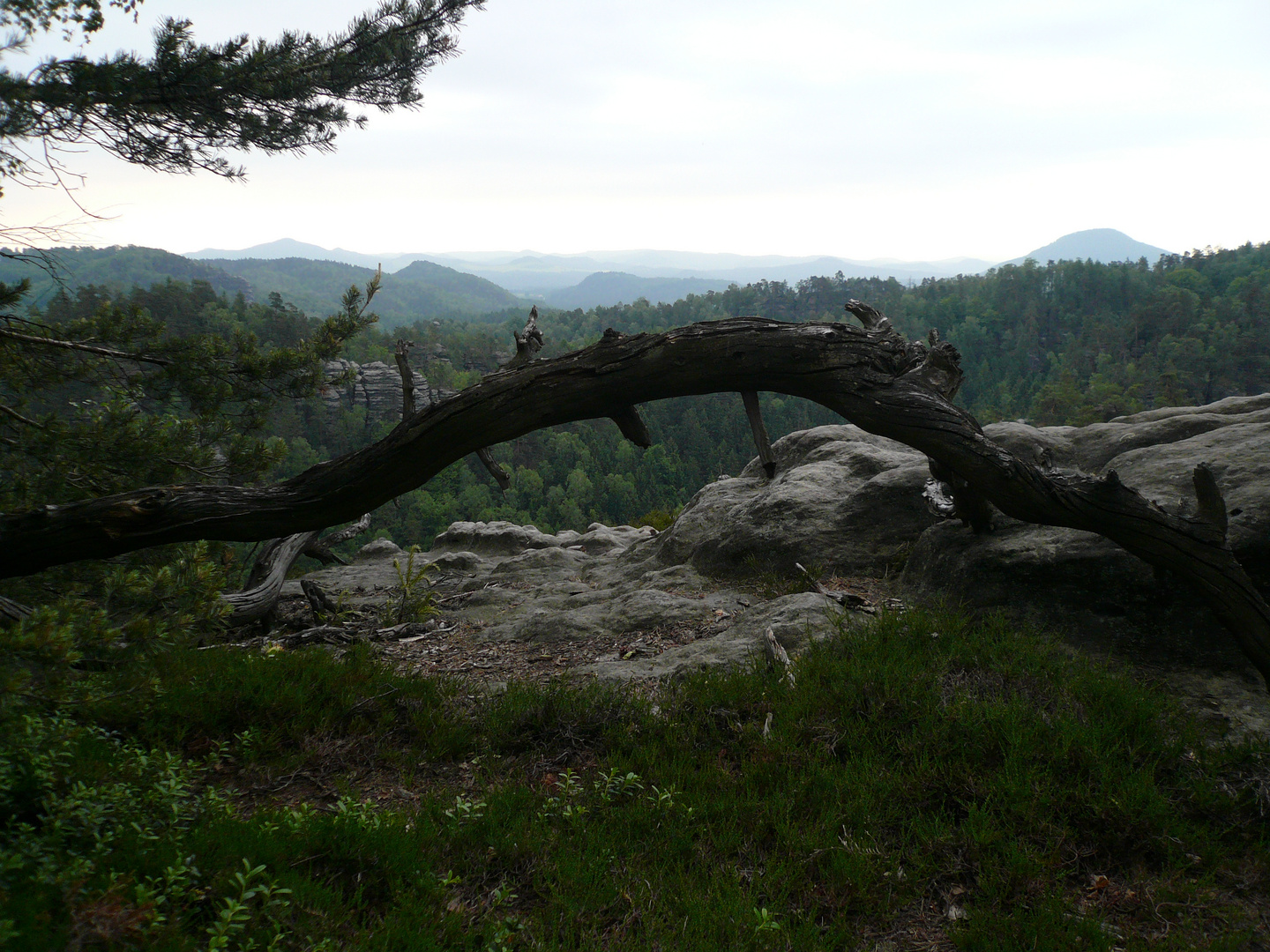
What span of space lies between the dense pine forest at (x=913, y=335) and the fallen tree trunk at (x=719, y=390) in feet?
147

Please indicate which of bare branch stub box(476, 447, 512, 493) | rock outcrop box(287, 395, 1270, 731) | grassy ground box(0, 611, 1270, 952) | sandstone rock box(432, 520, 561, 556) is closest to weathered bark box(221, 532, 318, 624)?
rock outcrop box(287, 395, 1270, 731)

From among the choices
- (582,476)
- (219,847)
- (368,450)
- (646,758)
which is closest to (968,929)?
(646,758)

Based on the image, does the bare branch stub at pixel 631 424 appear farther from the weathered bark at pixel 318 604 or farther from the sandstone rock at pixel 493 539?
the sandstone rock at pixel 493 539

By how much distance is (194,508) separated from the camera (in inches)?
160

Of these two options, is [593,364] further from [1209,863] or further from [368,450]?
[1209,863]

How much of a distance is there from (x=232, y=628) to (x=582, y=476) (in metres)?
71.0

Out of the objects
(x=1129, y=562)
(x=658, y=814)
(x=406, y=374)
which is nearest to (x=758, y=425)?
(x=406, y=374)

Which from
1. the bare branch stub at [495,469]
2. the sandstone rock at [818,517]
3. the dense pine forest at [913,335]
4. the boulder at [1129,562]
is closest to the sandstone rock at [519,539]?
the sandstone rock at [818,517]

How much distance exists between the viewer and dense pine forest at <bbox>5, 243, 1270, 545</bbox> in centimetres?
7069

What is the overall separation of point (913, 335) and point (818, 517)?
408 ft

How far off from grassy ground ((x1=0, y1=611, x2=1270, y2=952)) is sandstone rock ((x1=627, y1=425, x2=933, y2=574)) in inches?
95.2

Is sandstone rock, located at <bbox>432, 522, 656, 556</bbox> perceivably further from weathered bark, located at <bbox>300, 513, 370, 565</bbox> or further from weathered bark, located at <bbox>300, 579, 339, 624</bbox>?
weathered bark, located at <bbox>300, 579, 339, 624</bbox>

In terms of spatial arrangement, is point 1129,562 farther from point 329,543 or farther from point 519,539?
point 519,539

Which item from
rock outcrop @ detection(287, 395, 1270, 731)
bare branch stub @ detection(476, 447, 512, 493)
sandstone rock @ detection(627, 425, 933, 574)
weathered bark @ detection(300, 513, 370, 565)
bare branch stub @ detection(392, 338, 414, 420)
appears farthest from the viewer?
weathered bark @ detection(300, 513, 370, 565)
